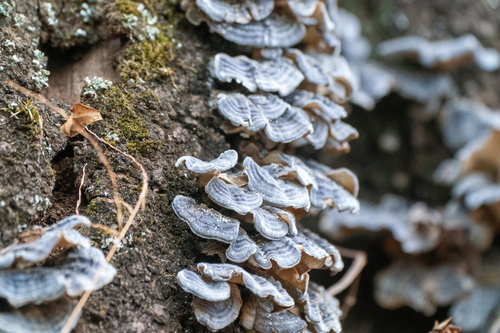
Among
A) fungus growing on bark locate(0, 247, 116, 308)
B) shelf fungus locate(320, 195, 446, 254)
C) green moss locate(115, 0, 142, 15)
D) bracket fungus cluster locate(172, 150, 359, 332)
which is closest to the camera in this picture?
fungus growing on bark locate(0, 247, 116, 308)

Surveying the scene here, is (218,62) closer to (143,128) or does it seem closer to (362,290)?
(143,128)

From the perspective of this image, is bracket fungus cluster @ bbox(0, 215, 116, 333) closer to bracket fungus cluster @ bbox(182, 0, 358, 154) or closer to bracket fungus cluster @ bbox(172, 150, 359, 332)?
bracket fungus cluster @ bbox(172, 150, 359, 332)

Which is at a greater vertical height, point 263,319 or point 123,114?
point 123,114

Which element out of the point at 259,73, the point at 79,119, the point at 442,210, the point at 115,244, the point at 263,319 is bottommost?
the point at 442,210

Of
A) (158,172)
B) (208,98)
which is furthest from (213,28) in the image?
(158,172)

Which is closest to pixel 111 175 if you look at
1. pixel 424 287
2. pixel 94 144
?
pixel 94 144

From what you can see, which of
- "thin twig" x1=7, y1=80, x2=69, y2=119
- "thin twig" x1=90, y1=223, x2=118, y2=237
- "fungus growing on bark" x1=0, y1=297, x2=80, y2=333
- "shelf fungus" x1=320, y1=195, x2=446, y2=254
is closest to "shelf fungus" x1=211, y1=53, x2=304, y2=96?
"thin twig" x1=7, y1=80, x2=69, y2=119

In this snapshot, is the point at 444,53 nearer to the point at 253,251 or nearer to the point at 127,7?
the point at 127,7
